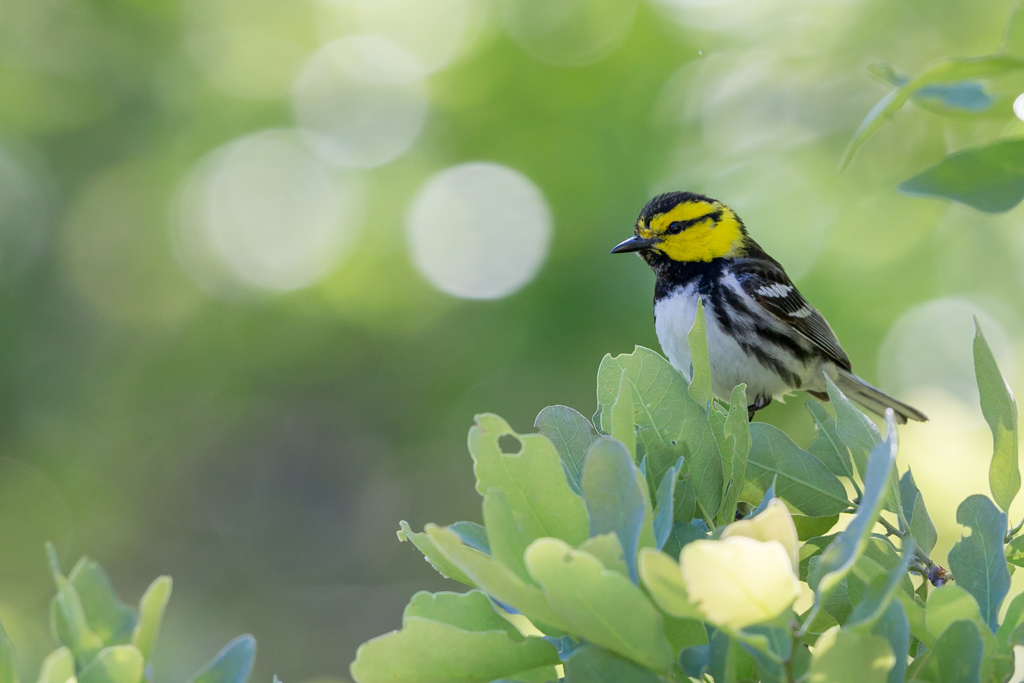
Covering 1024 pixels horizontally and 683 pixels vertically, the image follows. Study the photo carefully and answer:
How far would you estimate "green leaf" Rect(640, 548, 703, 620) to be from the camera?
1.71 ft

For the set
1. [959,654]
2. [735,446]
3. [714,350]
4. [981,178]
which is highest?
[714,350]

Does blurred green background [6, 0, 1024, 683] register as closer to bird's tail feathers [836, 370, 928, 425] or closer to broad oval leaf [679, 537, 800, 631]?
bird's tail feathers [836, 370, 928, 425]

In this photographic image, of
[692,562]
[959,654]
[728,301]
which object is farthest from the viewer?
[728,301]

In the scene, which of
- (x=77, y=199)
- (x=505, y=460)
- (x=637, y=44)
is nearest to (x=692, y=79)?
(x=637, y=44)

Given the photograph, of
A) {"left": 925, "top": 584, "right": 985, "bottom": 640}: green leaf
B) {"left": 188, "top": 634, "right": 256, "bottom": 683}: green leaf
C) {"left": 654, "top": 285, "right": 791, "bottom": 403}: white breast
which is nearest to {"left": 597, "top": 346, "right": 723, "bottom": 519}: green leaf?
{"left": 925, "top": 584, "right": 985, "bottom": 640}: green leaf

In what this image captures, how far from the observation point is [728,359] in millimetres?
2689

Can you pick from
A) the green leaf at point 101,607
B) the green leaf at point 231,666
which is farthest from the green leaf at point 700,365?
the green leaf at point 101,607

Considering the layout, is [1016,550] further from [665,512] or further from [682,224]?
[682,224]

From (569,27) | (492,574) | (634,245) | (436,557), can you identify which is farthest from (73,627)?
(569,27)

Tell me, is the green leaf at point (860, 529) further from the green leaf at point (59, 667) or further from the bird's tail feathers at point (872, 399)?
the bird's tail feathers at point (872, 399)

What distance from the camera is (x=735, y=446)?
837 millimetres

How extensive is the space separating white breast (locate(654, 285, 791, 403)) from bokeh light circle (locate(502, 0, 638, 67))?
2.61 meters

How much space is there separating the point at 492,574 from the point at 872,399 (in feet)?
8.44

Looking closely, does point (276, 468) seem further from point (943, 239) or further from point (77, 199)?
point (943, 239)
